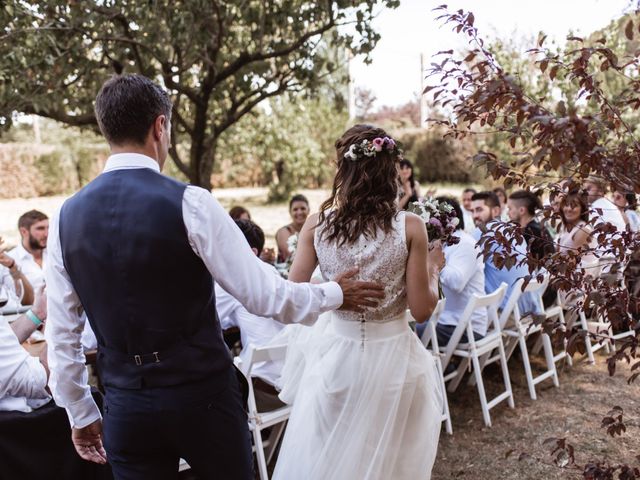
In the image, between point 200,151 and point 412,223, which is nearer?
point 412,223

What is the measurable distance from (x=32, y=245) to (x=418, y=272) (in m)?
4.32

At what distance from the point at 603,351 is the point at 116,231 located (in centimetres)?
595

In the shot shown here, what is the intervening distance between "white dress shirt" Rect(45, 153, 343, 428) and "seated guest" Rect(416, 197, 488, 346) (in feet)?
9.03

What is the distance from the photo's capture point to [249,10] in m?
6.53

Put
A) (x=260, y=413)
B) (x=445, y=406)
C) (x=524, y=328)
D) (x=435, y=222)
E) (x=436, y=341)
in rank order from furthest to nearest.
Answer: (x=524, y=328)
(x=436, y=341)
(x=445, y=406)
(x=260, y=413)
(x=435, y=222)

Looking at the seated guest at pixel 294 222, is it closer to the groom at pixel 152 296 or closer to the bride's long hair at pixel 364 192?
the bride's long hair at pixel 364 192

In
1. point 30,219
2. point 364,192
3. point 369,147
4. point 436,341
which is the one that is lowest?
point 436,341

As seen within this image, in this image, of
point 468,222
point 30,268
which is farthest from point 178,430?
point 468,222

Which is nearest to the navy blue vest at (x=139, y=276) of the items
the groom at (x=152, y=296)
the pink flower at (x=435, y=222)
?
the groom at (x=152, y=296)

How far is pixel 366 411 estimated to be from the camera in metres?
2.61

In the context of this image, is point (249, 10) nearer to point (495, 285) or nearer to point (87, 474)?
point (495, 285)

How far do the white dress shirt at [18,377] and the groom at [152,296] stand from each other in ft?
2.69

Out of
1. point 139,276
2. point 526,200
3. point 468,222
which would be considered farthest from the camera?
point 468,222

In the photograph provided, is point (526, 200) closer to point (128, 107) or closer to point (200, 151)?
point (200, 151)
